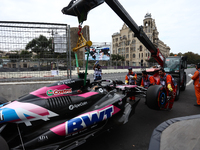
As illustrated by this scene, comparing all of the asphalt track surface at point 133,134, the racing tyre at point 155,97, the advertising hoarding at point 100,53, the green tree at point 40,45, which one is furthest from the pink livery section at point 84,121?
the advertising hoarding at point 100,53

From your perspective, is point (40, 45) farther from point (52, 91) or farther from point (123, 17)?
point (123, 17)

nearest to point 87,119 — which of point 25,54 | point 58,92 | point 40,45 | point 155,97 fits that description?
point 58,92

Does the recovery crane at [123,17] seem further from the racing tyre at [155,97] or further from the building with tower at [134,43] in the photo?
the building with tower at [134,43]

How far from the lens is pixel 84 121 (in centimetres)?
219

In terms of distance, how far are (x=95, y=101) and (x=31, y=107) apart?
3.91ft

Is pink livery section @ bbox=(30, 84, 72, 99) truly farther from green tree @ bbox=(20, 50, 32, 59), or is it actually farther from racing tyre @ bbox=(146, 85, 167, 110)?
green tree @ bbox=(20, 50, 32, 59)

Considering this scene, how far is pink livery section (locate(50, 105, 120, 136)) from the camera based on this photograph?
198 cm

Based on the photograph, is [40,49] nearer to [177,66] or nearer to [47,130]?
[47,130]

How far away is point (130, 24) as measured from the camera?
5.53m

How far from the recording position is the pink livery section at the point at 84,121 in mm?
1981

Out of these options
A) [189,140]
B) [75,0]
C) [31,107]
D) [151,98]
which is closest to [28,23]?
[75,0]

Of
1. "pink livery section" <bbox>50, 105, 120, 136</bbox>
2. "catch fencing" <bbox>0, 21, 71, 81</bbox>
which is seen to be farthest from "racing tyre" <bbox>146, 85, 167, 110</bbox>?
"catch fencing" <bbox>0, 21, 71, 81</bbox>

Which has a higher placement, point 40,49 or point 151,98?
point 40,49

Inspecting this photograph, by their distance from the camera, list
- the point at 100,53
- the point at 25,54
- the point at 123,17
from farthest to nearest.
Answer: the point at 100,53
the point at 123,17
the point at 25,54
